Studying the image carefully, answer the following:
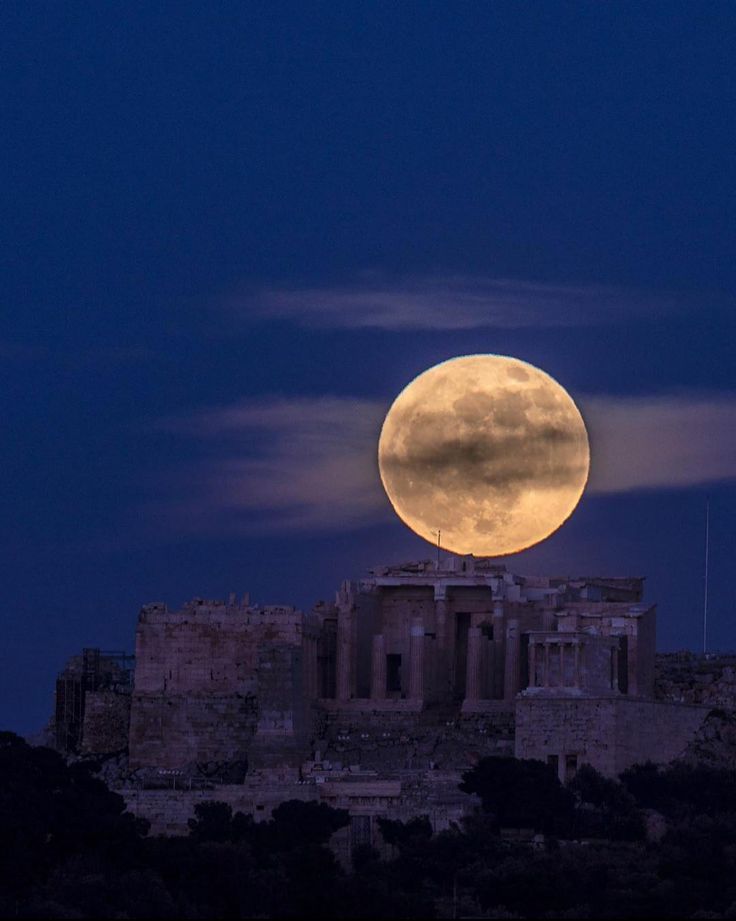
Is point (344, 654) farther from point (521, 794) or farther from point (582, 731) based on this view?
point (521, 794)

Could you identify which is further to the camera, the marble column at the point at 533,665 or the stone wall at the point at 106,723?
the stone wall at the point at 106,723

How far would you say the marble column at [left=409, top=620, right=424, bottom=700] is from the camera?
443 feet

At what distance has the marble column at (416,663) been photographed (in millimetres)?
135000

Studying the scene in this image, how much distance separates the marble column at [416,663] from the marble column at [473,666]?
150 cm

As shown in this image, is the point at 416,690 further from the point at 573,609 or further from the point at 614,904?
the point at 614,904

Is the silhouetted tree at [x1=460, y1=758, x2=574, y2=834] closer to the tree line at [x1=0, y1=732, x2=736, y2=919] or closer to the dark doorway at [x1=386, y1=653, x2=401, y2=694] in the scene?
Result: the tree line at [x1=0, y1=732, x2=736, y2=919]

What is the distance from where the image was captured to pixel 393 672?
139375 mm

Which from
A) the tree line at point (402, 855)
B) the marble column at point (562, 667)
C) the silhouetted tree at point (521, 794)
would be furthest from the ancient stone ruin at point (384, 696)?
the tree line at point (402, 855)

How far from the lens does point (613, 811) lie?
126 metres

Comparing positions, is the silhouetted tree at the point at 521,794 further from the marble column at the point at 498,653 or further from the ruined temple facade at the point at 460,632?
the marble column at the point at 498,653

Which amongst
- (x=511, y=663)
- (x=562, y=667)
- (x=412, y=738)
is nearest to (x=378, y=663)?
(x=511, y=663)

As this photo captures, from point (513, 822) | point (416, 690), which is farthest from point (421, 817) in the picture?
point (416, 690)

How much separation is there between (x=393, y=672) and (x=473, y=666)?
5.18m

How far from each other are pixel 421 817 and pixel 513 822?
9.27ft
